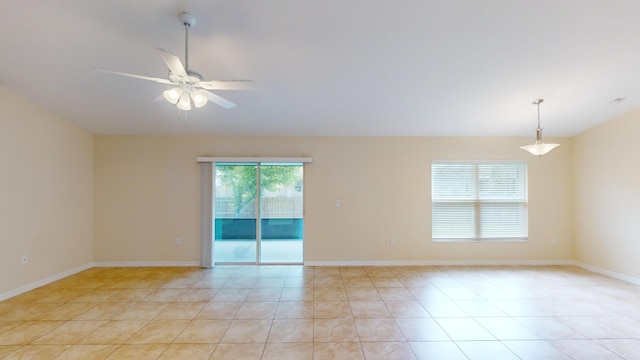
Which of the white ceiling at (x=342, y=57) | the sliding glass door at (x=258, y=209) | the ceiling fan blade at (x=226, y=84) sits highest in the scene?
the white ceiling at (x=342, y=57)

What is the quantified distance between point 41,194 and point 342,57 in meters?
4.71

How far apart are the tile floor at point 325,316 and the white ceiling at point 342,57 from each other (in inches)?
100

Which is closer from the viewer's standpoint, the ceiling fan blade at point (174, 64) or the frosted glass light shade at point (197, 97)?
the ceiling fan blade at point (174, 64)

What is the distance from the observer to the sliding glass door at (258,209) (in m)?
5.29

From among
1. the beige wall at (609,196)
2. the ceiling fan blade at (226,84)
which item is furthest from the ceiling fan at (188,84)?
the beige wall at (609,196)

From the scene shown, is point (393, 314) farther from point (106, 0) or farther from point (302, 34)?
point (106, 0)

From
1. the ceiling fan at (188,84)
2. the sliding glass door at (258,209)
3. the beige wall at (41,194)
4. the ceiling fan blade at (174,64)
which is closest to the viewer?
the ceiling fan blade at (174,64)

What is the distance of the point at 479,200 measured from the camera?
5.33 m

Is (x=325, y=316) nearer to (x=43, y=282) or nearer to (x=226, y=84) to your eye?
(x=226, y=84)

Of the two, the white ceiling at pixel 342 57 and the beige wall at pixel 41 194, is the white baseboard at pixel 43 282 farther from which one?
the white ceiling at pixel 342 57

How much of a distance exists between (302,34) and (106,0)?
1603 millimetres

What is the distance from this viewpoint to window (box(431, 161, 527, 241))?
5.30m

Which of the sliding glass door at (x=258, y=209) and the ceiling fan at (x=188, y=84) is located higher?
the ceiling fan at (x=188, y=84)

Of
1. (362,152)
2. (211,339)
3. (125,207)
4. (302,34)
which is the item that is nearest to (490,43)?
(302,34)
